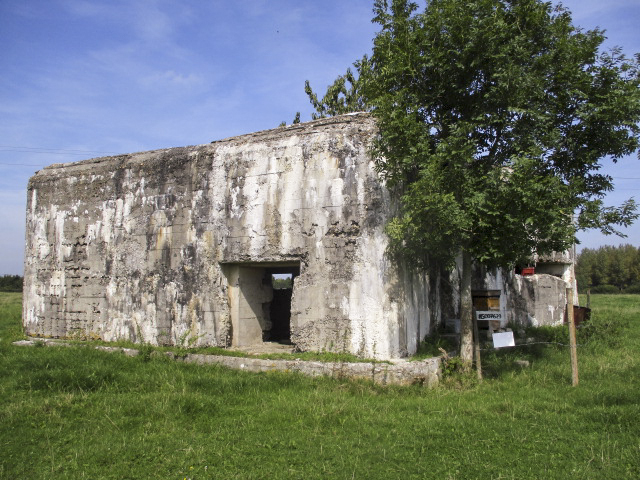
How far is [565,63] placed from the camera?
7.42 meters

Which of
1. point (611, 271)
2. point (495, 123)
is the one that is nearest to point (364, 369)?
point (495, 123)

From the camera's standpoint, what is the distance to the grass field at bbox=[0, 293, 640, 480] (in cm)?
463

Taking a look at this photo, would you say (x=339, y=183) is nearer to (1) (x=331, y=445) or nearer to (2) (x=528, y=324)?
(1) (x=331, y=445)

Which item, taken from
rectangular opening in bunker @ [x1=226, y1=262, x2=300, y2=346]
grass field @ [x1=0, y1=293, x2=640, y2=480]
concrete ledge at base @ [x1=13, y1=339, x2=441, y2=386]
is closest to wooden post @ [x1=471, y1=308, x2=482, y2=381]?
grass field @ [x1=0, y1=293, x2=640, y2=480]

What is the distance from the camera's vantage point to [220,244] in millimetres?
9133

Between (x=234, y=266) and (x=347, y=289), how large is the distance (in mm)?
2374

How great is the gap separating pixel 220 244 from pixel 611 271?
52596 mm

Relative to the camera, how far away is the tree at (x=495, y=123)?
707cm

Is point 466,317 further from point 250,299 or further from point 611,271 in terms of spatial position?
point 611,271

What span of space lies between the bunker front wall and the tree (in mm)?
794

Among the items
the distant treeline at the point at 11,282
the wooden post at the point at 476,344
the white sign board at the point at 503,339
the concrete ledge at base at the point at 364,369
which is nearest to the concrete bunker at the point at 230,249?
the concrete ledge at base at the point at 364,369

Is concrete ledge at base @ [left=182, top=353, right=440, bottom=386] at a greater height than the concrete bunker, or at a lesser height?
lesser

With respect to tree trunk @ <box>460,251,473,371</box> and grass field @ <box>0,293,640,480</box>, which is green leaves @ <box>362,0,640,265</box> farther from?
grass field @ <box>0,293,640,480</box>

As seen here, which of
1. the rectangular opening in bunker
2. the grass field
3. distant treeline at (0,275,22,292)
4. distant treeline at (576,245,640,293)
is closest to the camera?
the grass field
